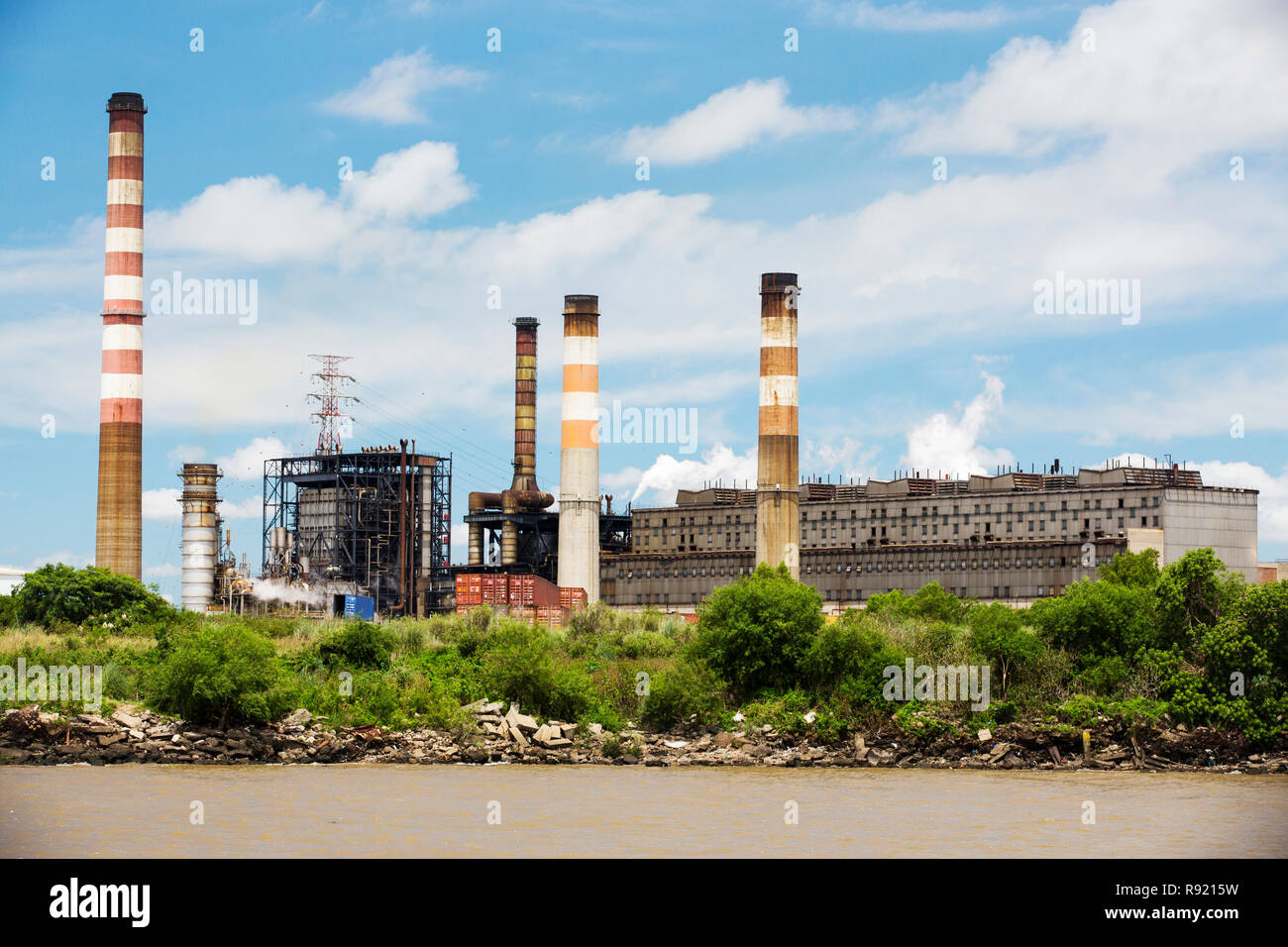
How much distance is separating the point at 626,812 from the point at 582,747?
11365mm

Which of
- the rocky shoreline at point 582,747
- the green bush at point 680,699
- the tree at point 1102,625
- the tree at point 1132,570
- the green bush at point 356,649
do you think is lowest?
the rocky shoreline at point 582,747

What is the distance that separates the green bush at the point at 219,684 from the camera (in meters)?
38.8

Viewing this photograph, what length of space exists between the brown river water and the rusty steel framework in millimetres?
53497

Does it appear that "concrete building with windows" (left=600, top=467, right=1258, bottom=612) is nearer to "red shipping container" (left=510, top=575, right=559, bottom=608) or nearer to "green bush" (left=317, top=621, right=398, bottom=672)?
"red shipping container" (left=510, top=575, right=559, bottom=608)

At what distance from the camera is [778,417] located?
72938 mm

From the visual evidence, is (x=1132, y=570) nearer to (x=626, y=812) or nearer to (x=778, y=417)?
(x=778, y=417)

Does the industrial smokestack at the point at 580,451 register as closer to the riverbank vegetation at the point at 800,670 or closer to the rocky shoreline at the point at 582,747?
the riverbank vegetation at the point at 800,670

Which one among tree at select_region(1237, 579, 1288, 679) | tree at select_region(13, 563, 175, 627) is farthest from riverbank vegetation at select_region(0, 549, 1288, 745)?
tree at select_region(13, 563, 175, 627)

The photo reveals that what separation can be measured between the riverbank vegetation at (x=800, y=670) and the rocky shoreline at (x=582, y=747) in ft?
1.72

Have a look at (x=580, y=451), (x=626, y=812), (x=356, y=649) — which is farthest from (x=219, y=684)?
(x=580, y=451)

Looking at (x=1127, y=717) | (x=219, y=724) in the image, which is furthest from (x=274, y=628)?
(x=1127, y=717)

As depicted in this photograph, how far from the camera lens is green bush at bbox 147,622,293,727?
38.8m

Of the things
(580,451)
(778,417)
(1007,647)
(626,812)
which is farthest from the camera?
(580,451)

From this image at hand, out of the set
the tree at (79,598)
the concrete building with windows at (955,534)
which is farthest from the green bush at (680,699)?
the concrete building with windows at (955,534)
